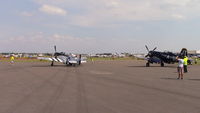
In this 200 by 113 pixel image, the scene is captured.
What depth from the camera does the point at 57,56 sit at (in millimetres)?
40219

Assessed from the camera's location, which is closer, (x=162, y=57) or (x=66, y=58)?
(x=162, y=57)

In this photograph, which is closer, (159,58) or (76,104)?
(76,104)

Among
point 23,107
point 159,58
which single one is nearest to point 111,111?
point 23,107

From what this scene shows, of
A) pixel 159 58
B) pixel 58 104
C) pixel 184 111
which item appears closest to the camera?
pixel 184 111

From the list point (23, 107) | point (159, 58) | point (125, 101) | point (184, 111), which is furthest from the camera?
point (159, 58)

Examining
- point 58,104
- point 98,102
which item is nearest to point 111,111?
point 98,102

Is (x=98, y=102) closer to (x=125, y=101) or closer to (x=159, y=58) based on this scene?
(x=125, y=101)

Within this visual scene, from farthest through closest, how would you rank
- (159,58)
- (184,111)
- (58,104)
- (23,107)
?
(159,58) < (58,104) < (23,107) < (184,111)

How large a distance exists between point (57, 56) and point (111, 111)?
112 feet

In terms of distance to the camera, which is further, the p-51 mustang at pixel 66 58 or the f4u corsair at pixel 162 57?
the p-51 mustang at pixel 66 58

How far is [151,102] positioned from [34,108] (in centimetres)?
428

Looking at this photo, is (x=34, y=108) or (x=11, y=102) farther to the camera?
(x=11, y=102)

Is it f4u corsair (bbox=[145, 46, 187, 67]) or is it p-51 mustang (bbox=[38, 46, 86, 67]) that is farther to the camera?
p-51 mustang (bbox=[38, 46, 86, 67])

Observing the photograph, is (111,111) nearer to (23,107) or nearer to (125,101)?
(125,101)
